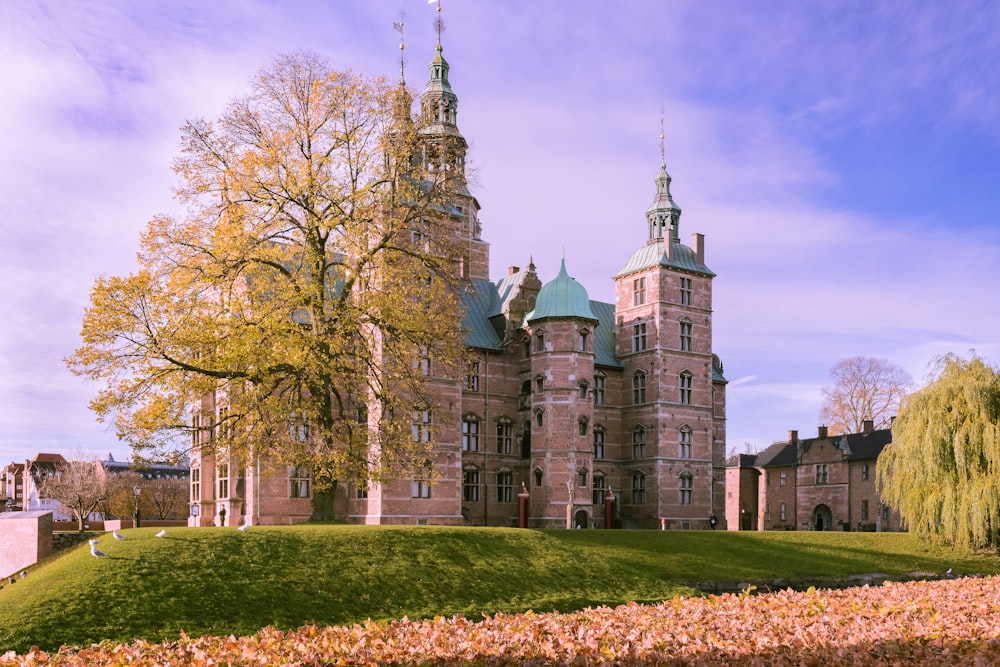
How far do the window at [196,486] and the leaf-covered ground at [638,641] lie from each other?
34.4 metres

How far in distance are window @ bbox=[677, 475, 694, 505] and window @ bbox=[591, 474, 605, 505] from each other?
4620mm

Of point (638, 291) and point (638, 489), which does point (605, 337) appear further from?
point (638, 489)

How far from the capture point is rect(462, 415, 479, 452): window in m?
52.5

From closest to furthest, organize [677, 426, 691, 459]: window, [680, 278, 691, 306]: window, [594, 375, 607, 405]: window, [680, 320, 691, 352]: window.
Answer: [677, 426, 691, 459]: window → [594, 375, 607, 405]: window → [680, 320, 691, 352]: window → [680, 278, 691, 306]: window

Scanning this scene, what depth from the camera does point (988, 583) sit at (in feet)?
75.2

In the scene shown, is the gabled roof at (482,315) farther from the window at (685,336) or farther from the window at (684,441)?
the window at (684,441)

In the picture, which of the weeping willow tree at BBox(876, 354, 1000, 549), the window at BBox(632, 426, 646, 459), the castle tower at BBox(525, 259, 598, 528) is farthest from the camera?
the window at BBox(632, 426, 646, 459)

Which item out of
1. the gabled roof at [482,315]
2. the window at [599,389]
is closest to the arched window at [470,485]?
the gabled roof at [482,315]

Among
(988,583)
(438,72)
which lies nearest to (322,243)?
(988,583)

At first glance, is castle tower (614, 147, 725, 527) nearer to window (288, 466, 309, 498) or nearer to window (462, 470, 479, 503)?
window (462, 470, 479, 503)

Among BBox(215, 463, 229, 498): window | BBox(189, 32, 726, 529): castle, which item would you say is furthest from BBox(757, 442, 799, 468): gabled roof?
BBox(215, 463, 229, 498): window

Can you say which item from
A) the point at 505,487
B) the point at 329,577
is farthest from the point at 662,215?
the point at 329,577

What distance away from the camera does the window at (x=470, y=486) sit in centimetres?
5206

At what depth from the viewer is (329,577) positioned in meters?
26.4
